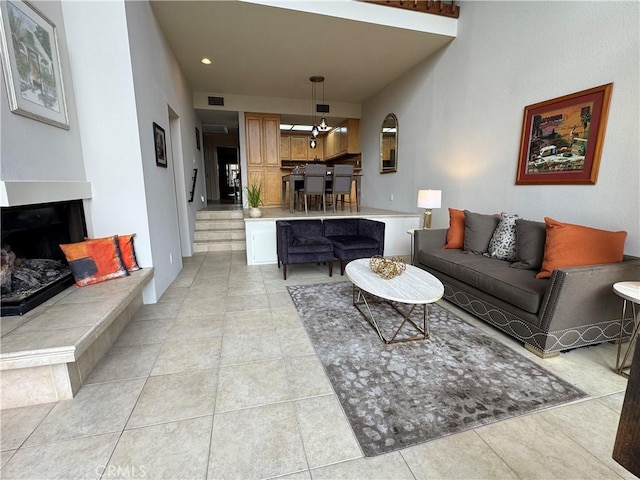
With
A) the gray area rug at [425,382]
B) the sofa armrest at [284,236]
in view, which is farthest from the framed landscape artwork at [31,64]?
the gray area rug at [425,382]

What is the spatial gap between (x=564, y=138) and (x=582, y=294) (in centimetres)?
162

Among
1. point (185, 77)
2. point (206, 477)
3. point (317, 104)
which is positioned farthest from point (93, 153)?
point (317, 104)

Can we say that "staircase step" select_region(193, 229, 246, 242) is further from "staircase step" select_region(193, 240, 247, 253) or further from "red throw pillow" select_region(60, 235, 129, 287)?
"red throw pillow" select_region(60, 235, 129, 287)

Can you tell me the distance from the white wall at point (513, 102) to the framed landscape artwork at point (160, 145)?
3.81 metres

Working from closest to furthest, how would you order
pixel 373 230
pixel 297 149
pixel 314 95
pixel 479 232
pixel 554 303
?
pixel 554 303 < pixel 479 232 < pixel 373 230 < pixel 314 95 < pixel 297 149

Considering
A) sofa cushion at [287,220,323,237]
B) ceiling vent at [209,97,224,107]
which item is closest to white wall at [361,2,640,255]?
sofa cushion at [287,220,323,237]

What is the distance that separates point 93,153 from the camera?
2512 millimetres

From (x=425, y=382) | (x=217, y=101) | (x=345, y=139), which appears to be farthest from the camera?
(x=345, y=139)

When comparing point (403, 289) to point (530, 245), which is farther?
point (530, 245)

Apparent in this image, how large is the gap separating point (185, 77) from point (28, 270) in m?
4.50

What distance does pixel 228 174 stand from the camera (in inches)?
465

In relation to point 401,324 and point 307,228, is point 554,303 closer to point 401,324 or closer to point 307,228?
point 401,324

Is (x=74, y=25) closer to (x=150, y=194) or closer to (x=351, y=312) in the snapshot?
(x=150, y=194)

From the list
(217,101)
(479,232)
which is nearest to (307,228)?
(479,232)
